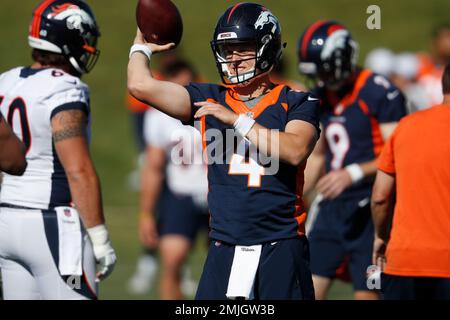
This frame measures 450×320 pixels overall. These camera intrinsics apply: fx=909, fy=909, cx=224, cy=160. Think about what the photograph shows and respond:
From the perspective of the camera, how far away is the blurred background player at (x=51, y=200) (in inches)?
194

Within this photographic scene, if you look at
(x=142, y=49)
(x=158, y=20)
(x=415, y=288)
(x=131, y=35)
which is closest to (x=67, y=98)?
(x=142, y=49)

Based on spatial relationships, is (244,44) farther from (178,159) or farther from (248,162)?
(178,159)

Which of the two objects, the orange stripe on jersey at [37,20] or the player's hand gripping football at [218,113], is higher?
the orange stripe on jersey at [37,20]

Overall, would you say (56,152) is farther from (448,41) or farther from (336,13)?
(336,13)

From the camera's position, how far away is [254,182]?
4500 millimetres

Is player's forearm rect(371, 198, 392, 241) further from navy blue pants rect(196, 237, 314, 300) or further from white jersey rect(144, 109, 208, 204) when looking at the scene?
white jersey rect(144, 109, 208, 204)

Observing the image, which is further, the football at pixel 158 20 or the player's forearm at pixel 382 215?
the player's forearm at pixel 382 215

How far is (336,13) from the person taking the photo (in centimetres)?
1931

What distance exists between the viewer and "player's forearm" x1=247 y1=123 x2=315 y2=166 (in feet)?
14.1

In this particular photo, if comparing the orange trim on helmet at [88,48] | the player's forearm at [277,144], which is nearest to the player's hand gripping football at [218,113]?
the player's forearm at [277,144]

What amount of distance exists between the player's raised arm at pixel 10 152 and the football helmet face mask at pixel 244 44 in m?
1.13

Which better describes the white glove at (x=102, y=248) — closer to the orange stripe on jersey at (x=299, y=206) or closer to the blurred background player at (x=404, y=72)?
the orange stripe on jersey at (x=299, y=206)

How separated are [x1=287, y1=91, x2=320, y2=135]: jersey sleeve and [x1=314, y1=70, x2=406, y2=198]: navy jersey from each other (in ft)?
6.49
